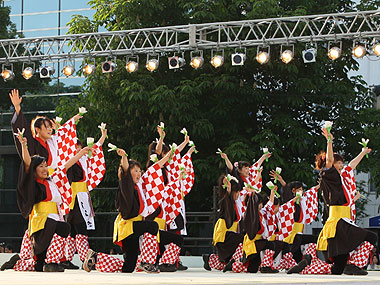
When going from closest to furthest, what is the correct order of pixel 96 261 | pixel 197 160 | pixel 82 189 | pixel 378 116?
1. pixel 96 261
2. pixel 82 189
3. pixel 197 160
4. pixel 378 116

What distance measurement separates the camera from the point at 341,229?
891cm

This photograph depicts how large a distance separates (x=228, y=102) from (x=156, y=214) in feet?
23.9

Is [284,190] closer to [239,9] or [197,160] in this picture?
[197,160]

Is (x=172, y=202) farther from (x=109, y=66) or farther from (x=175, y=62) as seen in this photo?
(x=109, y=66)

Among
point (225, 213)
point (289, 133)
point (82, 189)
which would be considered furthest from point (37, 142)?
point (289, 133)

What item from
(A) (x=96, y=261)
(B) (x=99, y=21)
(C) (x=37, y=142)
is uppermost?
(B) (x=99, y=21)

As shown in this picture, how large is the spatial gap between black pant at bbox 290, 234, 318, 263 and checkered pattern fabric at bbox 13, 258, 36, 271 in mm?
4191

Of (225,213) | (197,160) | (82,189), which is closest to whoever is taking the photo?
(82,189)

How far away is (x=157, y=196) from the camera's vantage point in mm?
9094

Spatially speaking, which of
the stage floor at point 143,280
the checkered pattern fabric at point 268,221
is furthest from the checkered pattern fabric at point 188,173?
the stage floor at point 143,280

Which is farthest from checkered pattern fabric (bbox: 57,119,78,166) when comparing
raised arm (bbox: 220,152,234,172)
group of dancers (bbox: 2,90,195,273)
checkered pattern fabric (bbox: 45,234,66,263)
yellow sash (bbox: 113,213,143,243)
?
raised arm (bbox: 220,152,234,172)

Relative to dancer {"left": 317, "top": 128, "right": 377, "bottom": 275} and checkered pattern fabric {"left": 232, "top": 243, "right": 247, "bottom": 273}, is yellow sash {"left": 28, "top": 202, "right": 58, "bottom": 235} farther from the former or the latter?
checkered pattern fabric {"left": 232, "top": 243, "right": 247, "bottom": 273}

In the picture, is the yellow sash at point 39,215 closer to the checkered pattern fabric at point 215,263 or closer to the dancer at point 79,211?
the dancer at point 79,211

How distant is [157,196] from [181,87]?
285 inches
